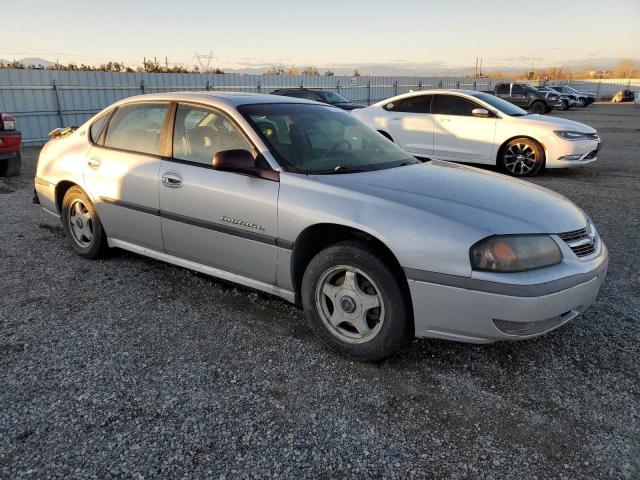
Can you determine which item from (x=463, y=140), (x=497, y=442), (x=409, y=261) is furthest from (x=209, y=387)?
(x=463, y=140)

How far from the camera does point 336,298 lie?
293 cm

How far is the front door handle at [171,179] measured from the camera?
3.53 metres

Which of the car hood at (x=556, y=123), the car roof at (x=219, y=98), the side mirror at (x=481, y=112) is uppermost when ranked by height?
the car roof at (x=219, y=98)

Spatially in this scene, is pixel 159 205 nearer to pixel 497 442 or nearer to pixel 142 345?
pixel 142 345

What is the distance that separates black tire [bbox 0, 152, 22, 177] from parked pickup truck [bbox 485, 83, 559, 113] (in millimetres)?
24719

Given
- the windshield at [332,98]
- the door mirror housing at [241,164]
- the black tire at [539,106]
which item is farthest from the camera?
the black tire at [539,106]

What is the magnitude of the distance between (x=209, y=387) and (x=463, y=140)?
761cm

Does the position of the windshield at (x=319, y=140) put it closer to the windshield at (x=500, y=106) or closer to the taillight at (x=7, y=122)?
the windshield at (x=500, y=106)

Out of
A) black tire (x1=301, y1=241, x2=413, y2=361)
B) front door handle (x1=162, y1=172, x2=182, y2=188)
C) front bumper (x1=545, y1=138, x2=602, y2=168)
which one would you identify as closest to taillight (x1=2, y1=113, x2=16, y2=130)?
front door handle (x1=162, y1=172, x2=182, y2=188)

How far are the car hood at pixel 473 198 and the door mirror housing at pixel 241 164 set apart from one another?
0.33m

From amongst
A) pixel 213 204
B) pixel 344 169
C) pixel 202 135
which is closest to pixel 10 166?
pixel 202 135

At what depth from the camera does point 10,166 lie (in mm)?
8594

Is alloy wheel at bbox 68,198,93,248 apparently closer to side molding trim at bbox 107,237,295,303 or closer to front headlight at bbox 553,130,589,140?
side molding trim at bbox 107,237,295,303

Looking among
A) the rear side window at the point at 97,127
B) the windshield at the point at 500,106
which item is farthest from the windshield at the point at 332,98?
the rear side window at the point at 97,127
